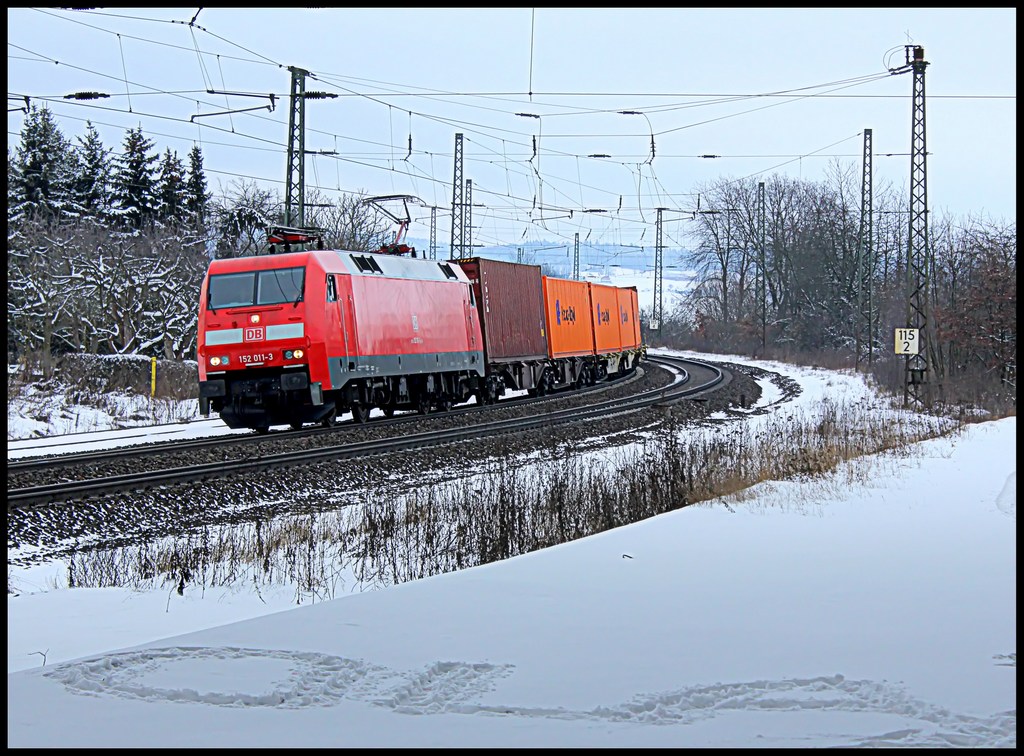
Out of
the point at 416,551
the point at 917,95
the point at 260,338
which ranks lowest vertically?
the point at 416,551

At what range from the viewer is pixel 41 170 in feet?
159

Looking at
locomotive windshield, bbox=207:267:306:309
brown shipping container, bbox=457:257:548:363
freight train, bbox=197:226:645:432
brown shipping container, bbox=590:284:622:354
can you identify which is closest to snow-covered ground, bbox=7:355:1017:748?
freight train, bbox=197:226:645:432

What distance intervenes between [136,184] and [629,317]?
2424 cm

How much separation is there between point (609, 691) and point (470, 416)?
18.0 m

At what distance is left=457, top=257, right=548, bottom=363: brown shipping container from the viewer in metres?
27.1

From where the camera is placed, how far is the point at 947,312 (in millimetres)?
33781

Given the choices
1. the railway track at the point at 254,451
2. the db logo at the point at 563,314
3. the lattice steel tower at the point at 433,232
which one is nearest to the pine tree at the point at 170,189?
the lattice steel tower at the point at 433,232

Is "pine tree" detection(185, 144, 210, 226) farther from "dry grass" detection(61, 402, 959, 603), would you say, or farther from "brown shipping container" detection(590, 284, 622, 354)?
"dry grass" detection(61, 402, 959, 603)

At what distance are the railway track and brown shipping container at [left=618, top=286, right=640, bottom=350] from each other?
16.4m

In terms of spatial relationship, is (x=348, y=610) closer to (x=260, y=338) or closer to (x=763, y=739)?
(x=763, y=739)

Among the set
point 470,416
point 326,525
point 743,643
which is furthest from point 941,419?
point 743,643

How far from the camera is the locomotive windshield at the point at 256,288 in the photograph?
1903cm

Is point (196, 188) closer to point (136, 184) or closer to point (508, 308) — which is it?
point (136, 184)

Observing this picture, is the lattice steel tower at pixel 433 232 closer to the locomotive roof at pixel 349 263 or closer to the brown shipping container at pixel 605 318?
the brown shipping container at pixel 605 318
